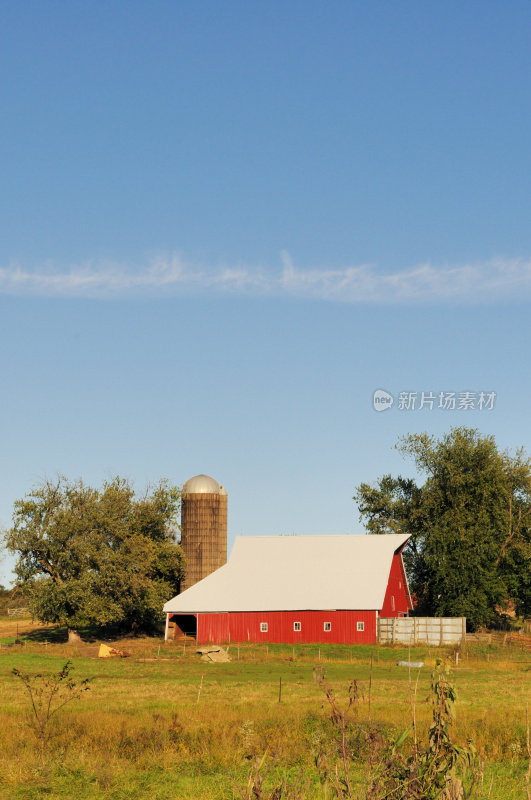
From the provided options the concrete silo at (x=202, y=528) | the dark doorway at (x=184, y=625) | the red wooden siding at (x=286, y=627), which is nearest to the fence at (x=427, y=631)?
the red wooden siding at (x=286, y=627)

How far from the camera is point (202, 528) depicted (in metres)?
76.3

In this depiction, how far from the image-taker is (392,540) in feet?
227

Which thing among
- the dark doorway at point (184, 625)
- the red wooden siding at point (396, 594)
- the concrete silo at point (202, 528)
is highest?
the concrete silo at point (202, 528)

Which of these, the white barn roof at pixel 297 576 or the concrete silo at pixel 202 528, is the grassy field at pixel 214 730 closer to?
the white barn roof at pixel 297 576

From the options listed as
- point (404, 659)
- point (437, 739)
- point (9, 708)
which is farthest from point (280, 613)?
point (437, 739)

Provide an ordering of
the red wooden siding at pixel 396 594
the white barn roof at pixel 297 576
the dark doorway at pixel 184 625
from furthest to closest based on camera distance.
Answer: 1. the dark doorway at pixel 184 625
2. the red wooden siding at pixel 396 594
3. the white barn roof at pixel 297 576

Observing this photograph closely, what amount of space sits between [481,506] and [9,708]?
5306 centimetres

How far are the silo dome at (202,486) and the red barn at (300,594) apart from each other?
739 centimetres

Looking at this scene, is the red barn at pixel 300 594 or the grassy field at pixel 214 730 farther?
the red barn at pixel 300 594

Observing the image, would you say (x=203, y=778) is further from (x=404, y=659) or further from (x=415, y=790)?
(x=404, y=659)

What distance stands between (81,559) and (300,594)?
1684 cm

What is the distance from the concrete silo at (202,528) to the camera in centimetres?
7500

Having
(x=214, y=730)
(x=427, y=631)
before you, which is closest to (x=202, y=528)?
(x=427, y=631)

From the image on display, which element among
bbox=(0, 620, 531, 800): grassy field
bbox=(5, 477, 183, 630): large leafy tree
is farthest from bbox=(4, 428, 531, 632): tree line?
bbox=(0, 620, 531, 800): grassy field
